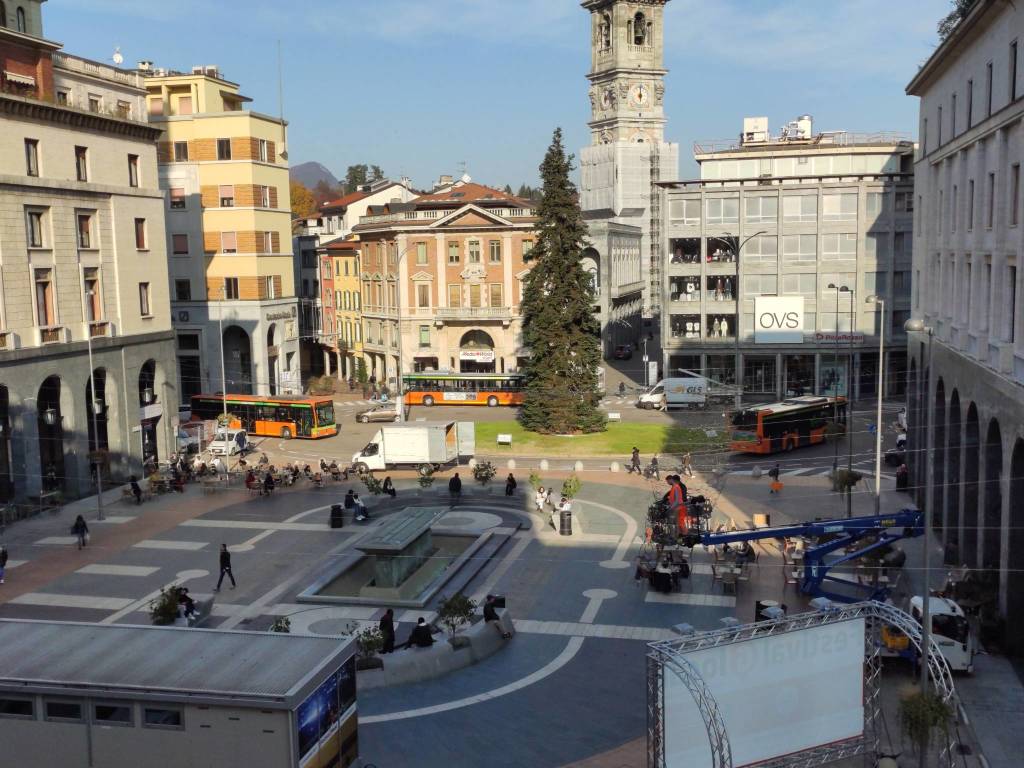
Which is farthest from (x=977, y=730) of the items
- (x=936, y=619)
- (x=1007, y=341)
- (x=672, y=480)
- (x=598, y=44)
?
(x=598, y=44)

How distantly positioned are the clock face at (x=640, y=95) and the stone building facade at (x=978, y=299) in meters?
85.3

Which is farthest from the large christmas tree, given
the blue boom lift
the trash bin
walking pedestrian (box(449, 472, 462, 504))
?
the blue boom lift

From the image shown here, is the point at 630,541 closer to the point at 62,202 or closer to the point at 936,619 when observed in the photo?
the point at 936,619

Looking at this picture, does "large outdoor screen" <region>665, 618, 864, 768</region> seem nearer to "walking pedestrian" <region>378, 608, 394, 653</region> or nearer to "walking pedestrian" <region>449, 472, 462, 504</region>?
"walking pedestrian" <region>378, 608, 394, 653</region>

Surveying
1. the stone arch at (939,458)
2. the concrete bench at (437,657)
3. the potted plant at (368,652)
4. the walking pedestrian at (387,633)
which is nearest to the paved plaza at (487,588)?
the concrete bench at (437,657)

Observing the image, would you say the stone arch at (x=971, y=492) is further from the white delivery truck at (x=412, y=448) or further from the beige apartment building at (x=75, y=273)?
the beige apartment building at (x=75, y=273)

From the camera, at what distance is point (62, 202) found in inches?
1747

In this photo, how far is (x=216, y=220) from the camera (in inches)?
2785

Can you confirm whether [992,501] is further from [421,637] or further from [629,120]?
[629,120]

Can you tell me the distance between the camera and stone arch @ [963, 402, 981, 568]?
30.3 meters

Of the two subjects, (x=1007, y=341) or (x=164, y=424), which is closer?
(x=1007, y=341)

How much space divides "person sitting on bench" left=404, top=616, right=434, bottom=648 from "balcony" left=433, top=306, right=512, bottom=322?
183 ft

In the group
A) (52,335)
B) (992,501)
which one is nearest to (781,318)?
(992,501)

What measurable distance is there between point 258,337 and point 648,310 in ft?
215
